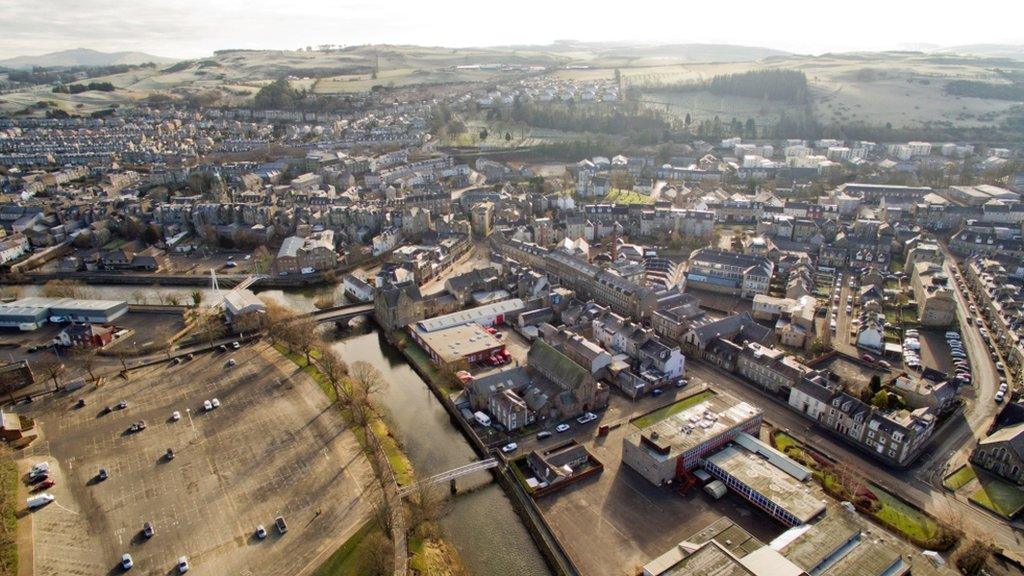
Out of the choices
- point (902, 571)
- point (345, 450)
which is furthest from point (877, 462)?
point (345, 450)

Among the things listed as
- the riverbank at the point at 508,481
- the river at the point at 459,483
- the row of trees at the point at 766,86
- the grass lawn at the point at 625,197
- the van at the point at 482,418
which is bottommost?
the river at the point at 459,483

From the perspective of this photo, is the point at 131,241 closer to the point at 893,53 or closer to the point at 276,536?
the point at 276,536

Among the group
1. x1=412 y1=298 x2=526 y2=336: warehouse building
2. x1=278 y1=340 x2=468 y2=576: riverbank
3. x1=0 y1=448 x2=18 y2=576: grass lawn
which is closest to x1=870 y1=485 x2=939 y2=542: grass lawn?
x1=278 y1=340 x2=468 y2=576: riverbank

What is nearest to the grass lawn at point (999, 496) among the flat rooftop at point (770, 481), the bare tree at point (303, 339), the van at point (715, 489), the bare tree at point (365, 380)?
the flat rooftop at point (770, 481)

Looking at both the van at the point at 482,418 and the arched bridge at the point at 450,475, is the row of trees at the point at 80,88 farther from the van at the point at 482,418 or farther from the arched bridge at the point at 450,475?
the arched bridge at the point at 450,475

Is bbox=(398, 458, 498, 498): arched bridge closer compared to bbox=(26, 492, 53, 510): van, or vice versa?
bbox=(398, 458, 498, 498): arched bridge

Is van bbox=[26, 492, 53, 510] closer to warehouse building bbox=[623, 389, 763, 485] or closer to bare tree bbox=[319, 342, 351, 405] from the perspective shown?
bare tree bbox=[319, 342, 351, 405]

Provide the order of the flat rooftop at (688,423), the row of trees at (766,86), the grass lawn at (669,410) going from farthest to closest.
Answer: the row of trees at (766,86)
the grass lawn at (669,410)
the flat rooftop at (688,423)
